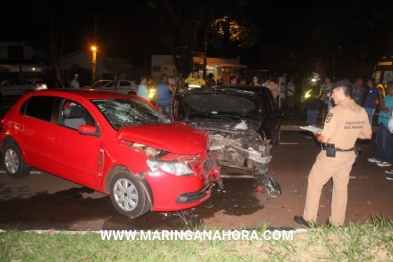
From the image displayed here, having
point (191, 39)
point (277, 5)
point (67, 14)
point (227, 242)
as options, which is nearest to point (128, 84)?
point (191, 39)

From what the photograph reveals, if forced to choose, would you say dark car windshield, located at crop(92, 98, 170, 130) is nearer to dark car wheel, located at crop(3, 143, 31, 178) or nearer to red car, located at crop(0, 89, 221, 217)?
red car, located at crop(0, 89, 221, 217)

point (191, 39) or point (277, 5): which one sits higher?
point (277, 5)

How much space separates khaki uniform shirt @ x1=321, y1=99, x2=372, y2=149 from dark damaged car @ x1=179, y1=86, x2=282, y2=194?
213 centimetres

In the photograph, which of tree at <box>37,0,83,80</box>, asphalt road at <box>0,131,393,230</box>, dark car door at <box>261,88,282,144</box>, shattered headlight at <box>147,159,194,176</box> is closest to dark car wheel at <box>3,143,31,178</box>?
asphalt road at <box>0,131,393,230</box>

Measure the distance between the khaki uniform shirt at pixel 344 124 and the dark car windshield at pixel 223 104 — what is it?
3.14m

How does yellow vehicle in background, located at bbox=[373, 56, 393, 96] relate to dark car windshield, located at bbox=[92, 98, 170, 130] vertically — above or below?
above

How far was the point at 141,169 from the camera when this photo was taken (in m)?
5.06

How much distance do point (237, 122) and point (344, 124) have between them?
324 cm

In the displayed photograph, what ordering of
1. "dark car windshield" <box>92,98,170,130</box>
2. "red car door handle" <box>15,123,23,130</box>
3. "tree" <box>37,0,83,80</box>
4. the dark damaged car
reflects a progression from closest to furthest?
1. "dark car windshield" <box>92,98,170,130</box>
2. "red car door handle" <box>15,123,23,130</box>
3. the dark damaged car
4. "tree" <box>37,0,83,80</box>

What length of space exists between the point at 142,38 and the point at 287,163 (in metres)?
28.4

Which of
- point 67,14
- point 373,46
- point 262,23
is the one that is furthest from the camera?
point 262,23

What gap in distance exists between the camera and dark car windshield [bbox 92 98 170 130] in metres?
5.84

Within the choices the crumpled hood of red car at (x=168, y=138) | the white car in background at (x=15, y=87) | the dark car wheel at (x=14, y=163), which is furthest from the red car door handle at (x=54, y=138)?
the white car in background at (x=15, y=87)

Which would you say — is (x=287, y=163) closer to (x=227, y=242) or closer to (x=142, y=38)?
(x=227, y=242)
